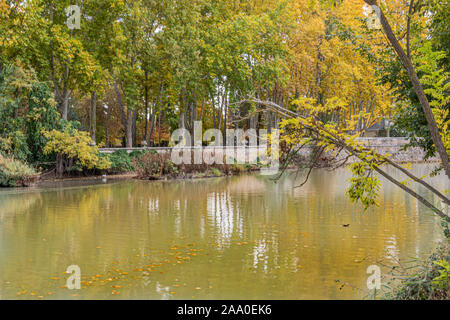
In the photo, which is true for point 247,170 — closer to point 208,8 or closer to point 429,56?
point 208,8

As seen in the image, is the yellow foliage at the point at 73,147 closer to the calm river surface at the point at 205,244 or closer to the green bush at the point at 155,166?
the green bush at the point at 155,166

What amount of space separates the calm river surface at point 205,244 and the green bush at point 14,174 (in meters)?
4.34

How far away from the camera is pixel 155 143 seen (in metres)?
51.2

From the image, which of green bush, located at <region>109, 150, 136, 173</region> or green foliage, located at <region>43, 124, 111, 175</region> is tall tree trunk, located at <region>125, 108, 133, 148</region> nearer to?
green bush, located at <region>109, 150, 136, 173</region>

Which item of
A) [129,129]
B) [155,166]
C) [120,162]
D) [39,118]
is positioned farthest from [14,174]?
[129,129]

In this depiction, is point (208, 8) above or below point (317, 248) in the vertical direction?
above

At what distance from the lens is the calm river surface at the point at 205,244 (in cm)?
680

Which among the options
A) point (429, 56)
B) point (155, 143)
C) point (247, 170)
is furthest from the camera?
point (155, 143)

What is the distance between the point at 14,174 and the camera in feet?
70.7

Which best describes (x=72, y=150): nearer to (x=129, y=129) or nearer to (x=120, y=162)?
(x=120, y=162)

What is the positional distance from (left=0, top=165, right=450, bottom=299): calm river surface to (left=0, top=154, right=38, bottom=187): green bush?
4.34m
